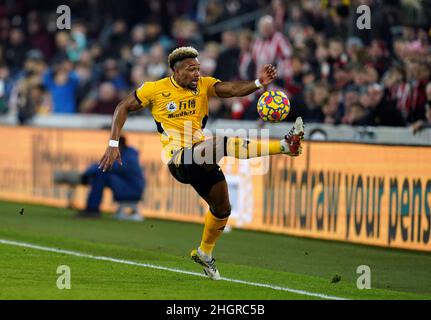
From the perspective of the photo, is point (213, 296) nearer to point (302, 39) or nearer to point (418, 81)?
point (418, 81)

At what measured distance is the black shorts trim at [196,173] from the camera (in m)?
11.2

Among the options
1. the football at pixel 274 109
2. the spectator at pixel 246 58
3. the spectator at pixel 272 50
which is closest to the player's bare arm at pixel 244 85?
the football at pixel 274 109

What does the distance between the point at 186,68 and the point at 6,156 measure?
40.2ft

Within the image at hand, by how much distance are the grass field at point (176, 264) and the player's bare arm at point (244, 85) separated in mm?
1966

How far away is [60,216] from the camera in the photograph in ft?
63.8

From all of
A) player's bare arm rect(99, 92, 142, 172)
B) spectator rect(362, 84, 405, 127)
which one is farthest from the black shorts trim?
spectator rect(362, 84, 405, 127)

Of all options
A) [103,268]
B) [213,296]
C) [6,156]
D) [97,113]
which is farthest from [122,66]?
[213,296]

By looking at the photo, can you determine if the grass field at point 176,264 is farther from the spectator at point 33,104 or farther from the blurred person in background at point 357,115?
the spectator at point 33,104

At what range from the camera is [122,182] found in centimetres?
1906

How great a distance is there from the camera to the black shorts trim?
36.8 ft

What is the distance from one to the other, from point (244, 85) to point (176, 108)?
789 millimetres

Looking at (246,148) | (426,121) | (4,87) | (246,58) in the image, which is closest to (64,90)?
(4,87)

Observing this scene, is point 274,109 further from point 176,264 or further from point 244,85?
point 176,264
